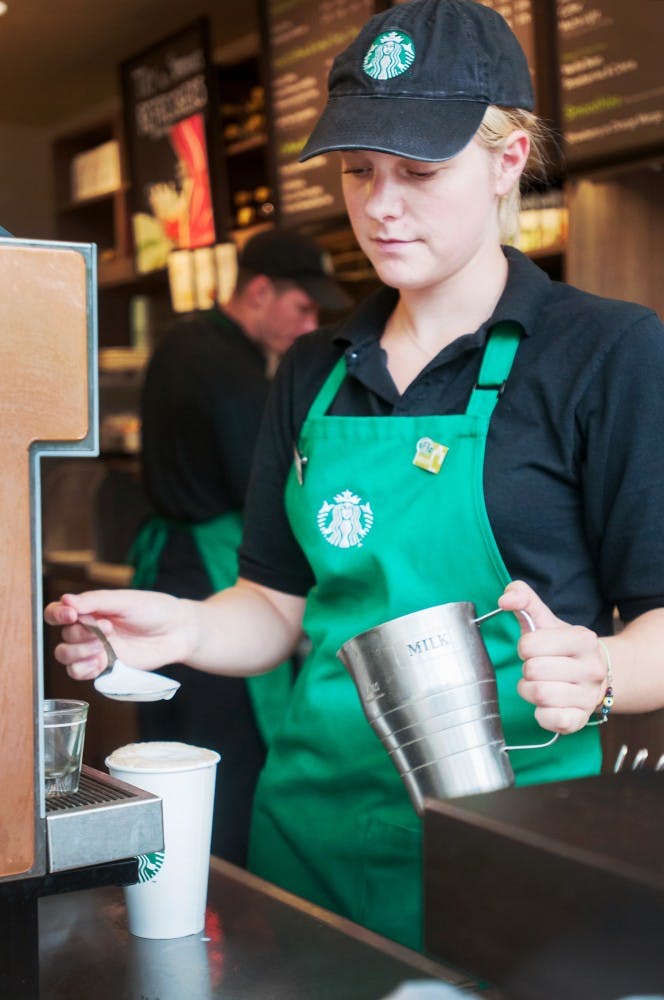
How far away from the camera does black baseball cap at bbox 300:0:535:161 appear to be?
4.03 feet

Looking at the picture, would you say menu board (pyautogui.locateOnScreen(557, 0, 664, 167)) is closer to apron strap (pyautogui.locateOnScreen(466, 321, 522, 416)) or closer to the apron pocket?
apron strap (pyautogui.locateOnScreen(466, 321, 522, 416))

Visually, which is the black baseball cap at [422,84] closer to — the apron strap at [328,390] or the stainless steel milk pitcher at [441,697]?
the apron strap at [328,390]

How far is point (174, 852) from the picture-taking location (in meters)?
1.12

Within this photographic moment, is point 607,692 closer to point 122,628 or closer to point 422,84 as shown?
point 122,628

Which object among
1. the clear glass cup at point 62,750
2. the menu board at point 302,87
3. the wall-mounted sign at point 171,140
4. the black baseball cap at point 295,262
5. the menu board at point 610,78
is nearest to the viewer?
the clear glass cup at point 62,750

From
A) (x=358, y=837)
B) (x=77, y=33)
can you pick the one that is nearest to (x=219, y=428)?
(x=358, y=837)

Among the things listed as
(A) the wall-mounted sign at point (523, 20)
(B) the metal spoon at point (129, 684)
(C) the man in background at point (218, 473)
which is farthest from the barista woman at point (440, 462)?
(A) the wall-mounted sign at point (523, 20)

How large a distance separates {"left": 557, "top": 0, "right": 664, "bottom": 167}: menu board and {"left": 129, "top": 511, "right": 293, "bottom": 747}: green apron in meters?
1.17

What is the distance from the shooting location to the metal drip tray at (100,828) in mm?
911

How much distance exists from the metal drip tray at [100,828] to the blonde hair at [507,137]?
0.73 meters

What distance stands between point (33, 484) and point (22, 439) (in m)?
0.03

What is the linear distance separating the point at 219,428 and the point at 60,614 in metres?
1.91

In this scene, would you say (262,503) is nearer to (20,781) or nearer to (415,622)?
(415,622)

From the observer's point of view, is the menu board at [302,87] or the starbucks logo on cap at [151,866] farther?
the menu board at [302,87]
